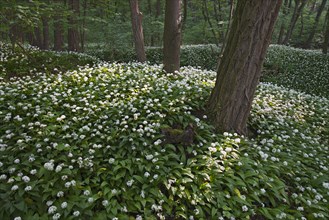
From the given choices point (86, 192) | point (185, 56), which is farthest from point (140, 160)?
point (185, 56)

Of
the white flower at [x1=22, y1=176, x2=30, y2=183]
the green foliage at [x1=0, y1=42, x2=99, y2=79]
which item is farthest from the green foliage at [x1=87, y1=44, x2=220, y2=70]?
the white flower at [x1=22, y1=176, x2=30, y2=183]

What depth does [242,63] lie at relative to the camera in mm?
4848

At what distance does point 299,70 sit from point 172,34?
11.1m

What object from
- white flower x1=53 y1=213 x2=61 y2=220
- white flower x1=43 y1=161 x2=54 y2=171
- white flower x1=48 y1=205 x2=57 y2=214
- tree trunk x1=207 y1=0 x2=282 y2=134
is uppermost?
tree trunk x1=207 y1=0 x2=282 y2=134

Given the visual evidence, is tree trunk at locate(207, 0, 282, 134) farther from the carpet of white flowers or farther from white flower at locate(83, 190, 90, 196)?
white flower at locate(83, 190, 90, 196)

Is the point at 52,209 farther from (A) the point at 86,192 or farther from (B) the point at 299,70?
(B) the point at 299,70

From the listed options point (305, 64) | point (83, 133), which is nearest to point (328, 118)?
point (83, 133)

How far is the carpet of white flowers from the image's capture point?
3.44 metres

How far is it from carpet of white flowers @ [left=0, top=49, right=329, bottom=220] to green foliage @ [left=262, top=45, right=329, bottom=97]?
29.8 feet

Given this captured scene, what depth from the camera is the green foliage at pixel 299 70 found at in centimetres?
1401

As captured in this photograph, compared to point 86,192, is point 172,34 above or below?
above

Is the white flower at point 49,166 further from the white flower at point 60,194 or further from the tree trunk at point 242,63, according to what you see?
the tree trunk at point 242,63

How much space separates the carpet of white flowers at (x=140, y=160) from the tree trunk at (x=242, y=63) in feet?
1.37

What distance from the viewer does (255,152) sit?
4734 mm
